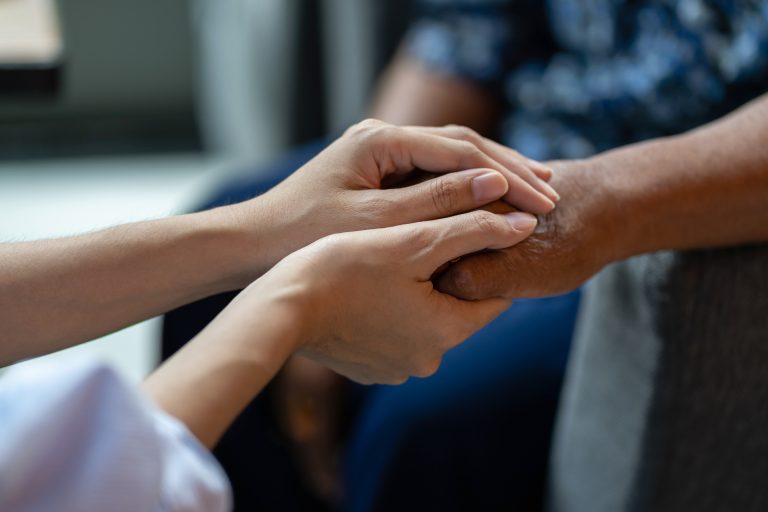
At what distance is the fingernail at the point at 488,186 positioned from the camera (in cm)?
72

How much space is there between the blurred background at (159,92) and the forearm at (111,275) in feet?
3.56

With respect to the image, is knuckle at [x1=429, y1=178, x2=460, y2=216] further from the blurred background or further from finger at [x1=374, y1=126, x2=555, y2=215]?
the blurred background

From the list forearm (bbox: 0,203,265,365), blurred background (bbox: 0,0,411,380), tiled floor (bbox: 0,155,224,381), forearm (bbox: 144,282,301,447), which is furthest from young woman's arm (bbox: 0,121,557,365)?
tiled floor (bbox: 0,155,224,381)

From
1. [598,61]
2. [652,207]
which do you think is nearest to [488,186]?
[652,207]

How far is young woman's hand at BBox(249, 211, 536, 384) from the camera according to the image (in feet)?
2.06

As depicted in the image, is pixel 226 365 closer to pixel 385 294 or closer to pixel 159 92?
pixel 385 294

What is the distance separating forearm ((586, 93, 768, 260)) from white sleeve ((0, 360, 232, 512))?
0.46 metres

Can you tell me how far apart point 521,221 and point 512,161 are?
0.08 meters

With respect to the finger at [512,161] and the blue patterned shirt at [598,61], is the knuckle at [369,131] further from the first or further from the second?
the blue patterned shirt at [598,61]

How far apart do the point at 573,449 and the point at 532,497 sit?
15 centimetres

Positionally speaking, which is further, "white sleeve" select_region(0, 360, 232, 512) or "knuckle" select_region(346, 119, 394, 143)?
"knuckle" select_region(346, 119, 394, 143)

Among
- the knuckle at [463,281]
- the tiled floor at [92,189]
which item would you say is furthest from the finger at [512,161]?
the tiled floor at [92,189]

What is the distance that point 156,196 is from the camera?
224 centimetres

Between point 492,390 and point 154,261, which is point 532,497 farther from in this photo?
point 154,261
